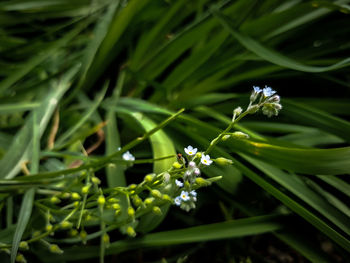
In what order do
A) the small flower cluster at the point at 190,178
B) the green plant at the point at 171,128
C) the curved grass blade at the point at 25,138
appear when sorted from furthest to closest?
the curved grass blade at the point at 25,138, the green plant at the point at 171,128, the small flower cluster at the point at 190,178

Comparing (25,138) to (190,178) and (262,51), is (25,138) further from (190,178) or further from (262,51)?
(262,51)

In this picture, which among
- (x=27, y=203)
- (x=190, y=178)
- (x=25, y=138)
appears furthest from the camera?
(x=25, y=138)

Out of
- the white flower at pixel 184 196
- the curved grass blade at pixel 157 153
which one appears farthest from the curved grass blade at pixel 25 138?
the white flower at pixel 184 196

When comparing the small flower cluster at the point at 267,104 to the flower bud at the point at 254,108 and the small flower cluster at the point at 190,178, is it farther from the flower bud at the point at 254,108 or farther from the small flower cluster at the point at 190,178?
the small flower cluster at the point at 190,178

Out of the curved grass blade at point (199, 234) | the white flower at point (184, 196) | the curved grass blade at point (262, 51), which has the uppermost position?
the curved grass blade at point (262, 51)

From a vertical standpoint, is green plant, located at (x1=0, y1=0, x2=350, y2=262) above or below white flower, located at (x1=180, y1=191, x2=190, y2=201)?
above

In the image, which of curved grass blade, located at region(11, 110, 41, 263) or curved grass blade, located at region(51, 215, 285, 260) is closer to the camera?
curved grass blade, located at region(11, 110, 41, 263)

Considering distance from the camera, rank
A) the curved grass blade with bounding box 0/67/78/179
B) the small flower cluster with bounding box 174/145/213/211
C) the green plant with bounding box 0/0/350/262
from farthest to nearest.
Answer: the curved grass blade with bounding box 0/67/78/179 → the green plant with bounding box 0/0/350/262 → the small flower cluster with bounding box 174/145/213/211

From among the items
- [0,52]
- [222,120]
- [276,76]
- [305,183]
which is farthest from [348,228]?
[0,52]

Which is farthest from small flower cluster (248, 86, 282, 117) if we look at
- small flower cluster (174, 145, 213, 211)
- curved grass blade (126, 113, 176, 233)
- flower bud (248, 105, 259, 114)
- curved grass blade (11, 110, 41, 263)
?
curved grass blade (11, 110, 41, 263)

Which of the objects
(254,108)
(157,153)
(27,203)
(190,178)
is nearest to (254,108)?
(254,108)

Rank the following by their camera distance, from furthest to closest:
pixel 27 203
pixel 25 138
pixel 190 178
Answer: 1. pixel 25 138
2. pixel 27 203
3. pixel 190 178

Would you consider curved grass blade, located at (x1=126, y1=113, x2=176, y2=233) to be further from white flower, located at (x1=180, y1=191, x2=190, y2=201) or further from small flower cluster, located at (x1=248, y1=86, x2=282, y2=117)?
small flower cluster, located at (x1=248, y1=86, x2=282, y2=117)
